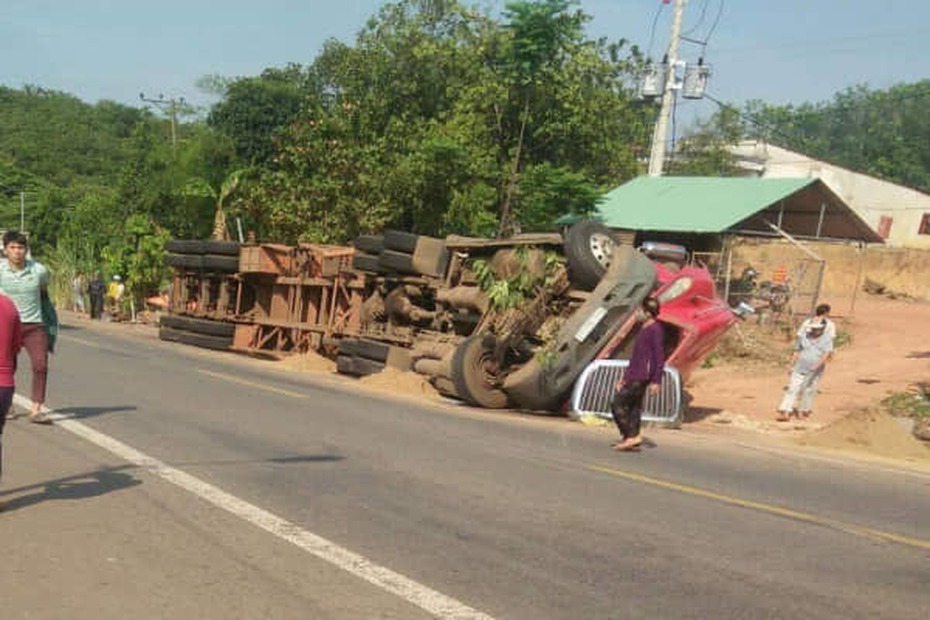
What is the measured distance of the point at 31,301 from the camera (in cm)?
911

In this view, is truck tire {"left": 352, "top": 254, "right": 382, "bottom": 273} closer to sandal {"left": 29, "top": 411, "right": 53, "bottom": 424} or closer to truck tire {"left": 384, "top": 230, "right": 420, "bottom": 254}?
truck tire {"left": 384, "top": 230, "right": 420, "bottom": 254}

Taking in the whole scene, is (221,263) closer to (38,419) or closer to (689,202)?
(38,419)

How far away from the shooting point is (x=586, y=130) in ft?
105

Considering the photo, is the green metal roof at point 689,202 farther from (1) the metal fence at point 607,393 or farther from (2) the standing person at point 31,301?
(2) the standing person at point 31,301

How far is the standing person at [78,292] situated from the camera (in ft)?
138

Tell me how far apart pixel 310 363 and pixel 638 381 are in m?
10.5

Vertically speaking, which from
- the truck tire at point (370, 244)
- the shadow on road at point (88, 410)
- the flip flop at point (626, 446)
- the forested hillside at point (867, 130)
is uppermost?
the forested hillside at point (867, 130)

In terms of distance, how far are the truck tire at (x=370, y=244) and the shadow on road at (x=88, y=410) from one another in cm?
684

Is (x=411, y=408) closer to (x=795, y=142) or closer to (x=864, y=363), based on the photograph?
(x=864, y=363)

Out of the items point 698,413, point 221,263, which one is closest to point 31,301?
point 698,413

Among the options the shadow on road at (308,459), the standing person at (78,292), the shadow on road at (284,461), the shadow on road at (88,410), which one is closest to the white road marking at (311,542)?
the shadow on road at (284,461)

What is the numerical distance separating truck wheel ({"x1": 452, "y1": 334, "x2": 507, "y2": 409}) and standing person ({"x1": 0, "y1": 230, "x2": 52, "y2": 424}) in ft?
17.3

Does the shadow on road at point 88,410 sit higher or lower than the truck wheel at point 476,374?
lower

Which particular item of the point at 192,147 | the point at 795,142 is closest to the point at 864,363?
the point at 192,147
